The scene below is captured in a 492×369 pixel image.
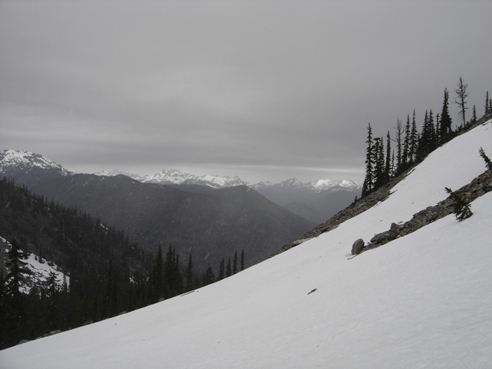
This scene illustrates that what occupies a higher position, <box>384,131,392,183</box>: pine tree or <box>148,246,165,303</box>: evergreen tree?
<box>384,131,392,183</box>: pine tree

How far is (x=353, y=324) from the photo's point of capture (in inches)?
309

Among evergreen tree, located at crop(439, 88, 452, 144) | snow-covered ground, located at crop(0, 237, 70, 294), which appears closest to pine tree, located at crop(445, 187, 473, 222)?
evergreen tree, located at crop(439, 88, 452, 144)

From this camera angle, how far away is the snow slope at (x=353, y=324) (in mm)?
5492

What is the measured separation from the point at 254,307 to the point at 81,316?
268 feet


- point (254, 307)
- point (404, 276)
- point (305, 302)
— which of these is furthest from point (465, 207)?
point (254, 307)

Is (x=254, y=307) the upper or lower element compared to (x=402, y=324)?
lower

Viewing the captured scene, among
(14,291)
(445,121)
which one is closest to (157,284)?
(14,291)

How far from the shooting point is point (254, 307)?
49.7 ft

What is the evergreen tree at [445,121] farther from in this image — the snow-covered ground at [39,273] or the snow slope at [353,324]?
the snow-covered ground at [39,273]

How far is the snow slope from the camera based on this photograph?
18.0ft

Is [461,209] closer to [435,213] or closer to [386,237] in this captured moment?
[435,213]

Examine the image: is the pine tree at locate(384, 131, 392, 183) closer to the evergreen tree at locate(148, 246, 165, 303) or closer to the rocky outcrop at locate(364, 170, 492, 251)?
the rocky outcrop at locate(364, 170, 492, 251)

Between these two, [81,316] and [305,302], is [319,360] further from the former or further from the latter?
[81,316]

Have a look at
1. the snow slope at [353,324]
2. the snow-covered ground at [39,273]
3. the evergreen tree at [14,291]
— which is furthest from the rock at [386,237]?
the snow-covered ground at [39,273]
